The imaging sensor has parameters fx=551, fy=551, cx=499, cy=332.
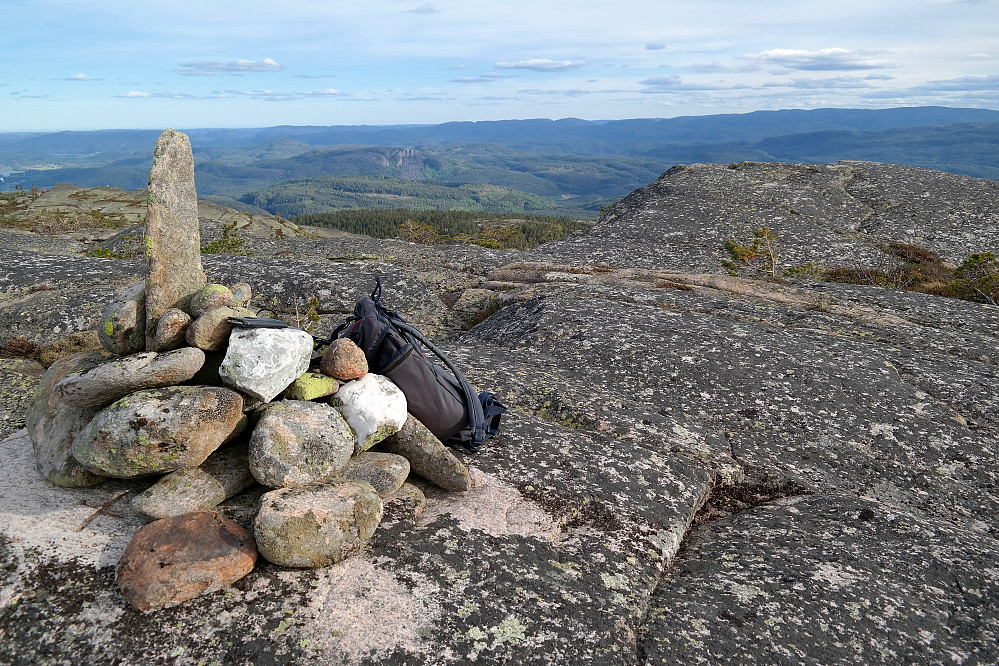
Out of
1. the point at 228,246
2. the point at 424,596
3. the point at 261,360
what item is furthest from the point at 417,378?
the point at 228,246

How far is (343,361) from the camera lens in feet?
23.5

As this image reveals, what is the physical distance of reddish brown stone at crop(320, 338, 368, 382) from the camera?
7.17 m

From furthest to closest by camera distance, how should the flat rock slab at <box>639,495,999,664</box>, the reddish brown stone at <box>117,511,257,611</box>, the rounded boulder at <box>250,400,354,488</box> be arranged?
the rounded boulder at <box>250,400,354,488</box> → the flat rock slab at <box>639,495,999,664</box> → the reddish brown stone at <box>117,511,257,611</box>

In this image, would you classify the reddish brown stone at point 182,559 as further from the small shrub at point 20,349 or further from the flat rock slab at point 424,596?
the small shrub at point 20,349

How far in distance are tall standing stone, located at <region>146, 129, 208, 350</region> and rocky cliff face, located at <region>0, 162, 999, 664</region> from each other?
2349mm

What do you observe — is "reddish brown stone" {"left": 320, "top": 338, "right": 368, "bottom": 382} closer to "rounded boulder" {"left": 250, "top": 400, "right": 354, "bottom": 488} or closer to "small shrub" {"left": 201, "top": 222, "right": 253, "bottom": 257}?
"rounded boulder" {"left": 250, "top": 400, "right": 354, "bottom": 488}

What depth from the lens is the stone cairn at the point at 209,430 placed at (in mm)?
5500

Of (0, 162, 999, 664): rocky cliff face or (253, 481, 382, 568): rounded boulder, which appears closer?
(0, 162, 999, 664): rocky cliff face

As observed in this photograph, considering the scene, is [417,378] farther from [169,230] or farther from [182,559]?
[169,230]

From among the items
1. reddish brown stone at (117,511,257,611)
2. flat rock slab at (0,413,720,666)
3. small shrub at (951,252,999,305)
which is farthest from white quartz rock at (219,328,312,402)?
small shrub at (951,252,999,305)

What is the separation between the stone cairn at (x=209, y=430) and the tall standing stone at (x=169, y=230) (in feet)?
0.05

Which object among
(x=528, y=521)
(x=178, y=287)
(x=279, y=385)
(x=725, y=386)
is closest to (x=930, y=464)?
(x=725, y=386)

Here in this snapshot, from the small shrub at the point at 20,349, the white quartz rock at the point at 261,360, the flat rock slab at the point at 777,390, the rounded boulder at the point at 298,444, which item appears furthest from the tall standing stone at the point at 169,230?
the small shrub at the point at 20,349

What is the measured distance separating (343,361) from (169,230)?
2.89m
